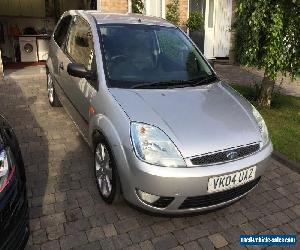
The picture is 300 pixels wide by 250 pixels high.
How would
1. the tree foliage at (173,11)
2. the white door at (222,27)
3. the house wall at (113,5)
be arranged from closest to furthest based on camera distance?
the house wall at (113,5) → the tree foliage at (173,11) → the white door at (222,27)

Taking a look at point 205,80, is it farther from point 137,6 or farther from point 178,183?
point 137,6

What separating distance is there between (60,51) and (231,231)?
3621mm

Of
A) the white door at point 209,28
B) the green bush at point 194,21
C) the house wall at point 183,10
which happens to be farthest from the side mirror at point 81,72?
the white door at point 209,28

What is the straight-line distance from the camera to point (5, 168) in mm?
2416

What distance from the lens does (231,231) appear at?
3.31 meters

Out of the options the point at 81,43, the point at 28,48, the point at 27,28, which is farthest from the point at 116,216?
the point at 27,28

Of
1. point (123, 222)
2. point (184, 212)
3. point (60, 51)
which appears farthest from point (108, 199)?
point (60, 51)

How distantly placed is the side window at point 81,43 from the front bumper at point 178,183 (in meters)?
1.55

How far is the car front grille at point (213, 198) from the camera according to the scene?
9.79 ft

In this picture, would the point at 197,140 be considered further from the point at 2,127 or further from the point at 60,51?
the point at 60,51

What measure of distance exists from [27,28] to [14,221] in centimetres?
980

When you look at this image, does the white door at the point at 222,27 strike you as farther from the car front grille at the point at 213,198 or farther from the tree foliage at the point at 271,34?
the car front grille at the point at 213,198

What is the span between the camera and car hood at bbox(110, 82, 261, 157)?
9.74ft

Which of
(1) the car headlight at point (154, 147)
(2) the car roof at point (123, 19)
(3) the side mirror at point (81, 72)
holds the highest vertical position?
(2) the car roof at point (123, 19)
